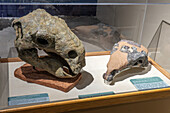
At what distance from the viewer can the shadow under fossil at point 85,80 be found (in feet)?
4.30

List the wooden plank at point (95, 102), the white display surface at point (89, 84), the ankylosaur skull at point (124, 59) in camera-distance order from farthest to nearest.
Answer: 1. the ankylosaur skull at point (124, 59)
2. the white display surface at point (89, 84)
3. the wooden plank at point (95, 102)

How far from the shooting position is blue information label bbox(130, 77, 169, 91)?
4.34ft

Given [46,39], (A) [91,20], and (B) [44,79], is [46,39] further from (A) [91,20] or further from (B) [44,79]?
(A) [91,20]

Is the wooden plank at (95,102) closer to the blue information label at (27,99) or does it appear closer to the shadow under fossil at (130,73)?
the blue information label at (27,99)

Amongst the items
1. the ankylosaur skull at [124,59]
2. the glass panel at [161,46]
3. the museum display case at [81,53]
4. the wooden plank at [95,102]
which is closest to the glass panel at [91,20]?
the museum display case at [81,53]

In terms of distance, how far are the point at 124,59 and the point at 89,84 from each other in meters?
0.27

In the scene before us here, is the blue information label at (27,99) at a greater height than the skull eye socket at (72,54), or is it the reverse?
the skull eye socket at (72,54)

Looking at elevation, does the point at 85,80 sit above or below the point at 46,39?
below

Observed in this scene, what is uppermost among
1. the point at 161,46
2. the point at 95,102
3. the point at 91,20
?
the point at 91,20

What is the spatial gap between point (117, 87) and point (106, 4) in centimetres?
58

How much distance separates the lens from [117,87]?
4.33 feet

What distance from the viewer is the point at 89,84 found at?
1332mm

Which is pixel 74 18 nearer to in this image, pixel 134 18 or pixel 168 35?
pixel 134 18

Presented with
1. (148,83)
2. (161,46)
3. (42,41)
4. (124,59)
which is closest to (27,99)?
(42,41)
